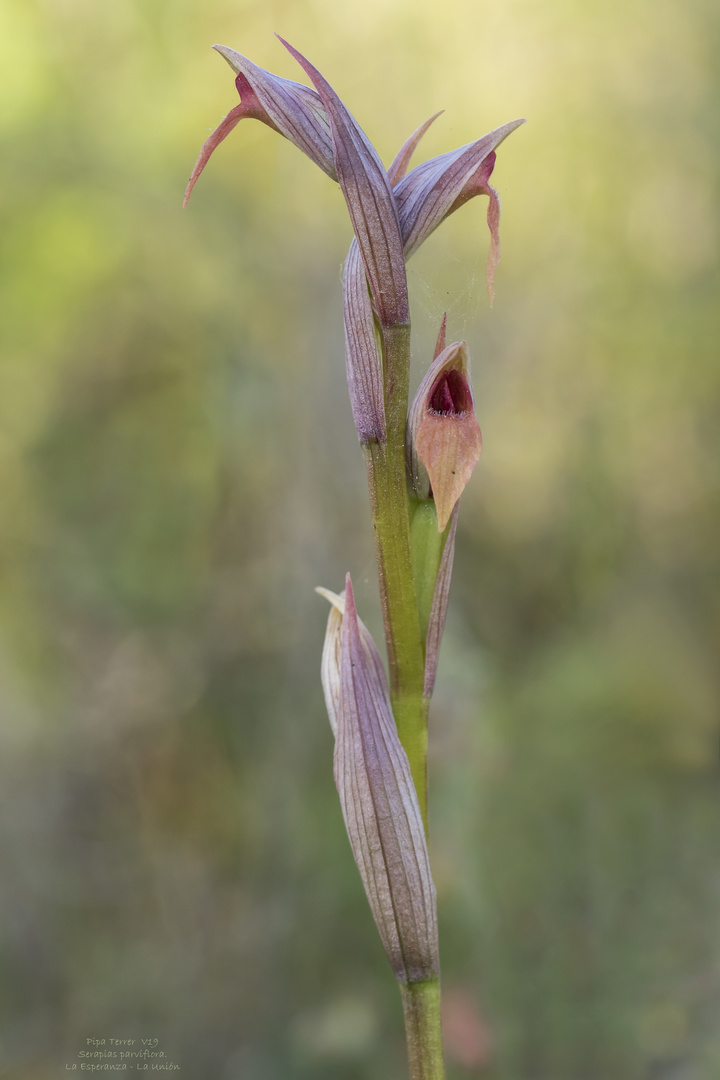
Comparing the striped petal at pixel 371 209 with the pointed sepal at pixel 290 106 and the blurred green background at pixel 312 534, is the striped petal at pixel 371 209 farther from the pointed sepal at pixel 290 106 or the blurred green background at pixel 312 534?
the blurred green background at pixel 312 534


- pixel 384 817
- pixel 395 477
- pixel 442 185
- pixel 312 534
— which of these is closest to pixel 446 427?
pixel 395 477

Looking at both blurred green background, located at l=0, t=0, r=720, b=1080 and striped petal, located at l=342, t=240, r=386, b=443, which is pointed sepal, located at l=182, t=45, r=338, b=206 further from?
blurred green background, located at l=0, t=0, r=720, b=1080

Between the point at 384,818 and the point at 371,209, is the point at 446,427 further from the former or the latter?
the point at 384,818

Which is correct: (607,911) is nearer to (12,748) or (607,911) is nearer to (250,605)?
(250,605)

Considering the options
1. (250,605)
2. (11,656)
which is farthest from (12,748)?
(250,605)

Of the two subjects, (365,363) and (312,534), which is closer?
(365,363)

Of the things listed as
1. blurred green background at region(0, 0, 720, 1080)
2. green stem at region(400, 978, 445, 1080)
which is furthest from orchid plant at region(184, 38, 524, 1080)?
blurred green background at region(0, 0, 720, 1080)
